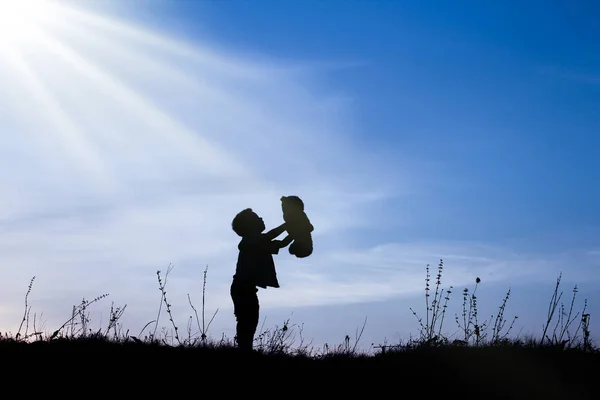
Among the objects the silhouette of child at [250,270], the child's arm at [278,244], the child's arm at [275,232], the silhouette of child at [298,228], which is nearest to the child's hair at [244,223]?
the silhouette of child at [250,270]

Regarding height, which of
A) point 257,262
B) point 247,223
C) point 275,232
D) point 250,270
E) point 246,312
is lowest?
point 246,312

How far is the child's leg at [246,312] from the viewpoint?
932 cm

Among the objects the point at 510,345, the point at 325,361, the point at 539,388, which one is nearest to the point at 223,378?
the point at 325,361

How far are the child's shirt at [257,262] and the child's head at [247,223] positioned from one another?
0.31 feet

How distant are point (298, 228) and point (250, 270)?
90 centimetres

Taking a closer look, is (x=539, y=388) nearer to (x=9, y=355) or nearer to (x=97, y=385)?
(x=97, y=385)

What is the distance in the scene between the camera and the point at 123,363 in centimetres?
732

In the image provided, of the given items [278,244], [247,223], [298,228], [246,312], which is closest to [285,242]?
[278,244]

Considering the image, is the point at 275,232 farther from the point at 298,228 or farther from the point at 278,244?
the point at 298,228

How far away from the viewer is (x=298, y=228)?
31.0 ft

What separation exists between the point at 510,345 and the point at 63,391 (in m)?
5.82

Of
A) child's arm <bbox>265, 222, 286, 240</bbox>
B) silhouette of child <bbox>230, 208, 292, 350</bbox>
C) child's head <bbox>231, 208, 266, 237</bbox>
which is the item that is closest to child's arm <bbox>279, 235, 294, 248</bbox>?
silhouette of child <bbox>230, 208, 292, 350</bbox>

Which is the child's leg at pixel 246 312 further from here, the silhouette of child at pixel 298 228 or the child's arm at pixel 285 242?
the silhouette of child at pixel 298 228

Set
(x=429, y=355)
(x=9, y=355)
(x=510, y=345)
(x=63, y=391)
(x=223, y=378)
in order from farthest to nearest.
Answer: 1. (x=510, y=345)
2. (x=429, y=355)
3. (x=9, y=355)
4. (x=223, y=378)
5. (x=63, y=391)
